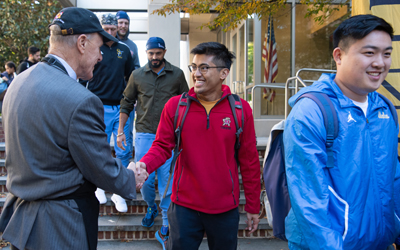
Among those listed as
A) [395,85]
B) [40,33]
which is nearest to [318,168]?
[395,85]

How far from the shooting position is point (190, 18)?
13.8 meters

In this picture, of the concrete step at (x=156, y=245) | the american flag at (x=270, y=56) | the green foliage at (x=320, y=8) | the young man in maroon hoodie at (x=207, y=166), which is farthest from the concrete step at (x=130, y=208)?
the american flag at (x=270, y=56)

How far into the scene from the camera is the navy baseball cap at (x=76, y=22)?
1984 mm

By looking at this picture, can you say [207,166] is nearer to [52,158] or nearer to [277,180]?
[277,180]

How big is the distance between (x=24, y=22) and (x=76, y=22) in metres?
12.7

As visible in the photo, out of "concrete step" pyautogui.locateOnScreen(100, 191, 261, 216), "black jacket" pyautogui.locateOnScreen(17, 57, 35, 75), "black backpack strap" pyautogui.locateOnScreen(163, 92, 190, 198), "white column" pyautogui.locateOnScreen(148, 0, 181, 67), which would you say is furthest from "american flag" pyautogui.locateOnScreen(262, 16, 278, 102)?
"black backpack strap" pyautogui.locateOnScreen(163, 92, 190, 198)

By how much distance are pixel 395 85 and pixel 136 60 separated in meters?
3.65

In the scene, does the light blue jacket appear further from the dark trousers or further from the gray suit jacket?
the gray suit jacket

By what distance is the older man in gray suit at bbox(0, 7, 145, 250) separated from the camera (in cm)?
178

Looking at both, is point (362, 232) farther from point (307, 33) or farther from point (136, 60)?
point (307, 33)

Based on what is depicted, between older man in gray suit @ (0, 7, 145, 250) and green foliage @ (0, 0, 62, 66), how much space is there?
12333mm

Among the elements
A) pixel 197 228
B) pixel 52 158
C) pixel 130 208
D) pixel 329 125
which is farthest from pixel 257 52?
pixel 52 158

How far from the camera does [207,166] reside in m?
2.76

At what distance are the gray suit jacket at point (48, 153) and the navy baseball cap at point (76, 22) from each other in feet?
0.88
